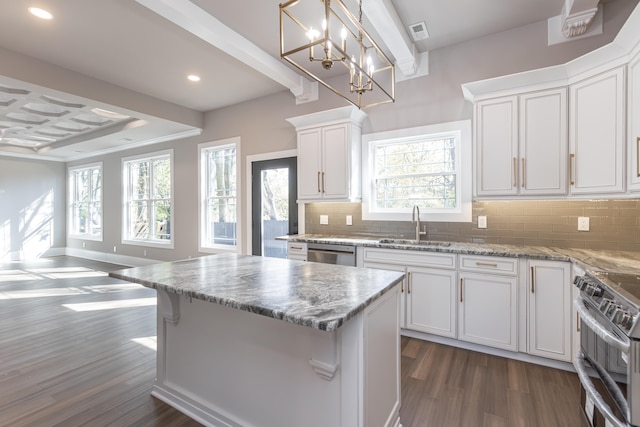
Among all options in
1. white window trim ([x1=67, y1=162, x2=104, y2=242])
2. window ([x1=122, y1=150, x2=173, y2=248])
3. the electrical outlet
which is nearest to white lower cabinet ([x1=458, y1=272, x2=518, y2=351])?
the electrical outlet

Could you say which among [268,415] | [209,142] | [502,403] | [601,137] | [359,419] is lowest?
[502,403]

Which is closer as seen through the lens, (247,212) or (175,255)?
(247,212)

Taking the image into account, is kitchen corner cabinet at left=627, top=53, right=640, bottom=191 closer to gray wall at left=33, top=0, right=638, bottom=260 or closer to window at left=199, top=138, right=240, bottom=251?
gray wall at left=33, top=0, right=638, bottom=260

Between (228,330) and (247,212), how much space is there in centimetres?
327

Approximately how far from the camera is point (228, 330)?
1.79 meters

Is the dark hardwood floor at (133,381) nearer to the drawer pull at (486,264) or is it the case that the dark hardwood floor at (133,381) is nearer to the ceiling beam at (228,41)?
the drawer pull at (486,264)

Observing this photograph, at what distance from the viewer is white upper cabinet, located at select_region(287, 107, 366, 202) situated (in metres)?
3.65

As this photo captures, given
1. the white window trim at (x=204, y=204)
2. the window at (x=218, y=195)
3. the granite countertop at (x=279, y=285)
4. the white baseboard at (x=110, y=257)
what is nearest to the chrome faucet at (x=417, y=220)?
the granite countertop at (x=279, y=285)

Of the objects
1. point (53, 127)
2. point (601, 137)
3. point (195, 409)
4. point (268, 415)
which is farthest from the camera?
point (53, 127)

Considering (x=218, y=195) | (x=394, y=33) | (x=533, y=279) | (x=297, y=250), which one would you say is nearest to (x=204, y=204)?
(x=218, y=195)

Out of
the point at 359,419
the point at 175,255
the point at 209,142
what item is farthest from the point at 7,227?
the point at 359,419

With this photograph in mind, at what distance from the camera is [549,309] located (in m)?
2.45

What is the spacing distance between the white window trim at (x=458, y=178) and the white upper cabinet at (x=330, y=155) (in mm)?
113

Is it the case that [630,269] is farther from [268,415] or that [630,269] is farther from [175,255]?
[175,255]
